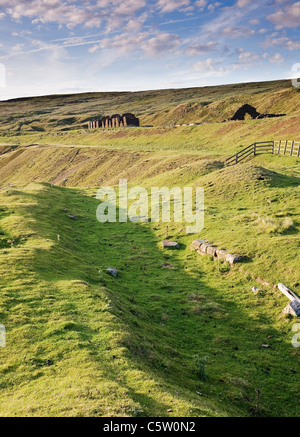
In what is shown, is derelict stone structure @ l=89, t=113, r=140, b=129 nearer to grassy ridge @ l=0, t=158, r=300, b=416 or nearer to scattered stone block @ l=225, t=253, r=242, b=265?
grassy ridge @ l=0, t=158, r=300, b=416

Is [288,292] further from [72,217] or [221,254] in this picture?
[72,217]

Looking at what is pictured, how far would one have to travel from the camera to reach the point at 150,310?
69.0 ft

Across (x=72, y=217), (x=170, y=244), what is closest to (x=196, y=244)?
(x=170, y=244)

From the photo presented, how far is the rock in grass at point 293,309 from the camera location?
19000 millimetres

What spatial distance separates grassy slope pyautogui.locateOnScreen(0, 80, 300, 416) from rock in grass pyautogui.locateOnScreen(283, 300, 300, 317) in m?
0.49

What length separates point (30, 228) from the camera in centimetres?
2933

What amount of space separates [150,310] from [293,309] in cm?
Result: 855

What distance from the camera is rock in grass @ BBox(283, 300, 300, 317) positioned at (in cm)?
1900

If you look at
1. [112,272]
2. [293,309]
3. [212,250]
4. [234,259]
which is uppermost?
[212,250]

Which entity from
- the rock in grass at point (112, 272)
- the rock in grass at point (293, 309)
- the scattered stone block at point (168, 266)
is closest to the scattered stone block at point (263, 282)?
the rock in grass at point (293, 309)

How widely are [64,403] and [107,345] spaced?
12.6 feet

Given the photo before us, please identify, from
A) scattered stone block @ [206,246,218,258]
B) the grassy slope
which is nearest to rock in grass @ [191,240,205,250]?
the grassy slope

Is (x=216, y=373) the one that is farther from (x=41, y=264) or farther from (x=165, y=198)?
(x=165, y=198)

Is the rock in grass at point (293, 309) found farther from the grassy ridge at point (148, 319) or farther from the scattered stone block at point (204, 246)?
the scattered stone block at point (204, 246)
